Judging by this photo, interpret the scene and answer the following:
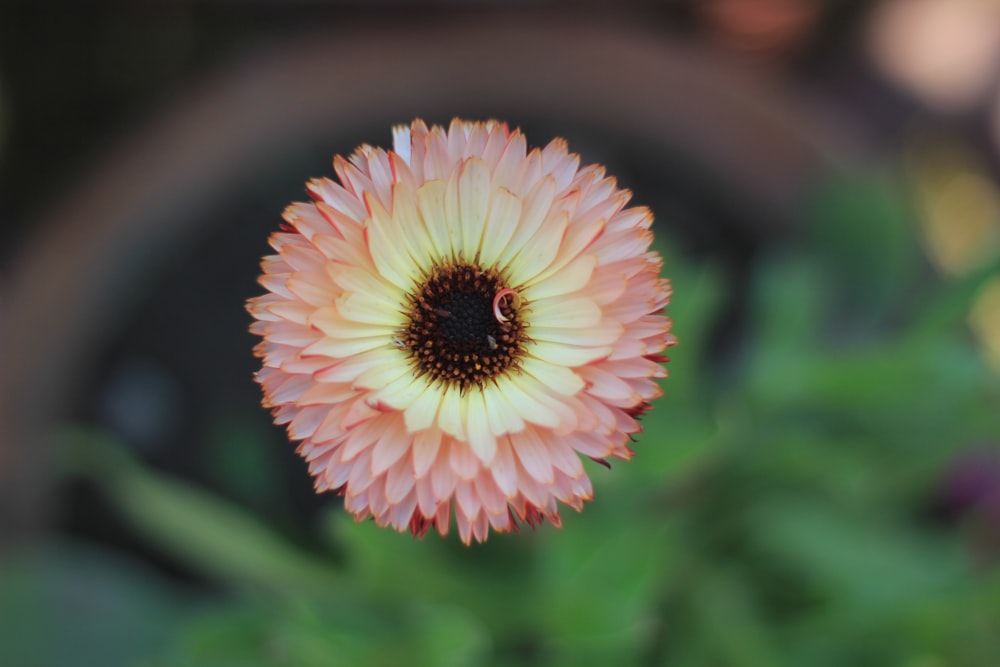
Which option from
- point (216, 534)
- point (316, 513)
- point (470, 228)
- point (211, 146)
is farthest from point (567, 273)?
point (316, 513)

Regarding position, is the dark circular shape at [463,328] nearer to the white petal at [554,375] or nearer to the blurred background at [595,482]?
the white petal at [554,375]

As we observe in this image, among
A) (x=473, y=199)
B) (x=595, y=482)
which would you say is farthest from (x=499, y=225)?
(x=595, y=482)

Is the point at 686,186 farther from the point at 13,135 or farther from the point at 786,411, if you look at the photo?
the point at 13,135

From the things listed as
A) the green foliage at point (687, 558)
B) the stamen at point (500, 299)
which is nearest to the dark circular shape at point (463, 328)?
the stamen at point (500, 299)

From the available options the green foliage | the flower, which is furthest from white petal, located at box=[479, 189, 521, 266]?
the green foliage

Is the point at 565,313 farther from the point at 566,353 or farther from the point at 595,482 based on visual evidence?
the point at 595,482

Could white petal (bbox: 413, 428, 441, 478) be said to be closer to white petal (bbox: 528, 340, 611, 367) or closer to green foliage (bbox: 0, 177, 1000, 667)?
white petal (bbox: 528, 340, 611, 367)
